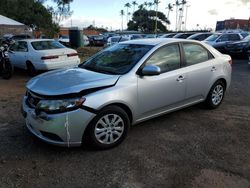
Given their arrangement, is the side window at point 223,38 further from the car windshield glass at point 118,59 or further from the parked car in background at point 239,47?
the car windshield glass at point 118,59

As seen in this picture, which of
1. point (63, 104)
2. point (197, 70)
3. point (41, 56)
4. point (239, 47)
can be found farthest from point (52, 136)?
point (239, 47)

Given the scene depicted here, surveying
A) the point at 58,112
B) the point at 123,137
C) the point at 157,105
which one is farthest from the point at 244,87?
the point at 58,112

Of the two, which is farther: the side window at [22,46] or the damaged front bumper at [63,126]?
the side window at [22,46]

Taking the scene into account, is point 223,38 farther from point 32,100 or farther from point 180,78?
point 32,100

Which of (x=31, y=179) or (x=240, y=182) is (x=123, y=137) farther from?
(x=240, y=182)

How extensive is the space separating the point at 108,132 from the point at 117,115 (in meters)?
0.28

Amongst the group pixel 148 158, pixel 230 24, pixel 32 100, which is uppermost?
pixel 230 24

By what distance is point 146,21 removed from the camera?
9056cm

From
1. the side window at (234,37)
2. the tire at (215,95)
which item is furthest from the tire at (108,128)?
the side window at (234,37)

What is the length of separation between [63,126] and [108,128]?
67 centimetres

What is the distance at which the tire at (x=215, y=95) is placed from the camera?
5656mm

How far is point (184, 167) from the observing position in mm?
3592

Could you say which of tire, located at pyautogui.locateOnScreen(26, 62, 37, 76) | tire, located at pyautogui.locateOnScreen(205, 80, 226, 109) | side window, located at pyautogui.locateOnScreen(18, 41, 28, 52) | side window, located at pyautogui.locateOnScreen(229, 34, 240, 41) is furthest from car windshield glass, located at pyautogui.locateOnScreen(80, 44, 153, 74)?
side window, located at pyautogui.locateOnScreen(229, 34, 240, 41)

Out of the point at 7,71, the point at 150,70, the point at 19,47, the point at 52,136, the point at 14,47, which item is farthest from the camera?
the point at 14,47
